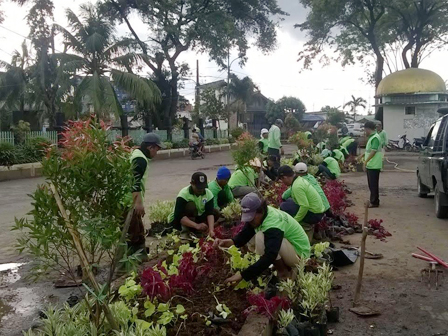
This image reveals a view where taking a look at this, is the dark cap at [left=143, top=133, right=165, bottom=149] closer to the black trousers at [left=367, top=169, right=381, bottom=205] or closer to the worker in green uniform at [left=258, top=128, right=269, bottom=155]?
the black trousers at [left=367, top=169, right=381, bottom=205]

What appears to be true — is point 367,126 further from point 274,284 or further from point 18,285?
point 18,285

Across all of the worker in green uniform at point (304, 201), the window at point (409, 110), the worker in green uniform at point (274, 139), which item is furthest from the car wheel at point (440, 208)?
the window at point (409, 110)

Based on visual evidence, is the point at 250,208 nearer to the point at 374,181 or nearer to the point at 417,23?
the point at 374,181

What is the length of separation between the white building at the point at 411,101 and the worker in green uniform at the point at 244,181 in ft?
82.5

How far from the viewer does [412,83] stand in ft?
101

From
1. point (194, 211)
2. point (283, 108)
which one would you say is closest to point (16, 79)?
point (194, 211)

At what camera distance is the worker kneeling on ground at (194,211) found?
6.26 m

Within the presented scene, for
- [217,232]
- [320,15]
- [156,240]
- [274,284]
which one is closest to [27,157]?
[156,240]

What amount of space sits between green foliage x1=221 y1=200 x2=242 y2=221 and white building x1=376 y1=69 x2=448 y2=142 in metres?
26.6

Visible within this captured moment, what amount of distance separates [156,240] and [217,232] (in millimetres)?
1454

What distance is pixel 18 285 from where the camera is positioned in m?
5.53

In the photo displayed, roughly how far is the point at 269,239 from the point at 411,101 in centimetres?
2992

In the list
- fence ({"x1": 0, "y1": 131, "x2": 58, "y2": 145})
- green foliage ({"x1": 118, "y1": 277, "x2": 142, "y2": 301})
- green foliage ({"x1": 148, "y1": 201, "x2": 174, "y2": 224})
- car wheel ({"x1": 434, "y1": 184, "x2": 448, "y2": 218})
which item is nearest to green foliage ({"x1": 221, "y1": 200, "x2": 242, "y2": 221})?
green foliage ({"x1": 148, "y1": 201, "x2": 174, "y2": 224})

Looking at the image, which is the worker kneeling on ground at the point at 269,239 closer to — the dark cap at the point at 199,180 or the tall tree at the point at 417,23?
the dark cap at the point at 199,180
